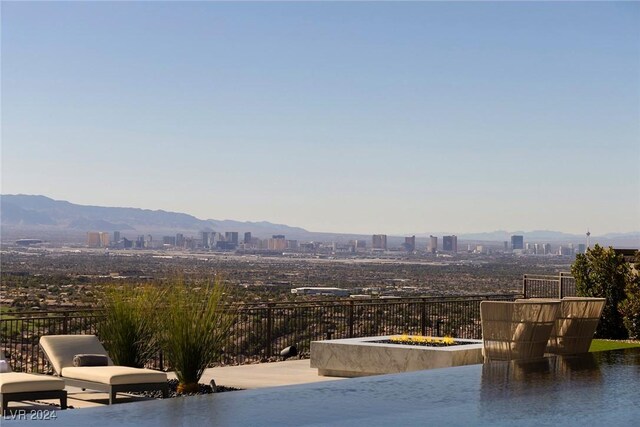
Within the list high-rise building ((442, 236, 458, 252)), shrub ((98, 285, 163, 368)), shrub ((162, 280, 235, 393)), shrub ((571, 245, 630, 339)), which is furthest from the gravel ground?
high-rise building ((442, 236, 458, 252))

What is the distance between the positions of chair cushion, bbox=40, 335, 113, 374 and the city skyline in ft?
41.6

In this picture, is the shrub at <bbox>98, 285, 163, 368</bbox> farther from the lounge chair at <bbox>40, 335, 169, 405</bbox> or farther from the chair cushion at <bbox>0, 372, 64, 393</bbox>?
the chair cushion at <bbox>0, 372, 64, 393</bbox>

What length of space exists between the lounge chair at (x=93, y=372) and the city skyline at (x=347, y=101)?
12743mm

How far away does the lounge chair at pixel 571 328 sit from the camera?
38.3ft

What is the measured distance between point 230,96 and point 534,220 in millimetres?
55807

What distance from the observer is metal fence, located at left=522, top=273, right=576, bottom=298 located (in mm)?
21411

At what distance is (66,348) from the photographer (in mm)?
10305

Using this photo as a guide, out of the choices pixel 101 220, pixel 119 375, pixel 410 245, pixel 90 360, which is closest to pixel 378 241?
pixel 410 245

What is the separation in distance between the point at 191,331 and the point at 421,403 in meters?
2.81

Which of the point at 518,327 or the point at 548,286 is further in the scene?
the point at 548,286

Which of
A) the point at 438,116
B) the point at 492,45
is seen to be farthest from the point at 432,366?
the point at 438,116

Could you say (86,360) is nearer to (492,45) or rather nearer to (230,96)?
(492,45)

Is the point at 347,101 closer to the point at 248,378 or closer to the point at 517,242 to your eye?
the point at 248,378

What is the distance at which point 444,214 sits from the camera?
99562 millimetres
